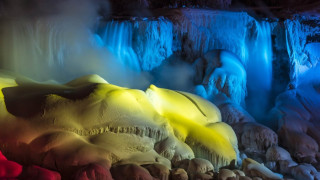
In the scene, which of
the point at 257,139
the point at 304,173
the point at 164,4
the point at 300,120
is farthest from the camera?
the point at 164,4

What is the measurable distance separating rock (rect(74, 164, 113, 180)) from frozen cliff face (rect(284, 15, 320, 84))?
6831 mm

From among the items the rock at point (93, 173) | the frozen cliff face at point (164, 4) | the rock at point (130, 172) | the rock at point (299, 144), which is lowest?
the rock at point (299, 144)

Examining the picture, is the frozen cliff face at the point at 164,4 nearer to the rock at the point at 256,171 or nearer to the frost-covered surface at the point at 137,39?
the frost-covered surface at the point at 137,39

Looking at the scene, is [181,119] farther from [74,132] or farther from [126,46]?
[126,46]

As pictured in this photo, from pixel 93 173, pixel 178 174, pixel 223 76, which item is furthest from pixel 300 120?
pixel 93 173

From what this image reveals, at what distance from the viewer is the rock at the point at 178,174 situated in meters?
4.39

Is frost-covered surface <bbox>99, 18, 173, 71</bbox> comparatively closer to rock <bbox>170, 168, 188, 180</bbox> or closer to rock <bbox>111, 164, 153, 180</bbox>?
rock <bbox>170, 168, 188, 180</bbox>

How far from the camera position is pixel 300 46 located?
30.6 feet

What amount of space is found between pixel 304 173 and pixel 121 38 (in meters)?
5.78

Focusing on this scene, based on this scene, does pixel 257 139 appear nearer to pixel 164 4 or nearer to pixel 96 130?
pixel 96 130

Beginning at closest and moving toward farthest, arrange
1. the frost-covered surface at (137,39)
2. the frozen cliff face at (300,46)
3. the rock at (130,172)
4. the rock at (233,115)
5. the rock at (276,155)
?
the rock at (130,172) < the rock at (276,155) < the rock at (233,115) < the frost-covered surface at (137,39) < the frozen cliff face at (300,46)

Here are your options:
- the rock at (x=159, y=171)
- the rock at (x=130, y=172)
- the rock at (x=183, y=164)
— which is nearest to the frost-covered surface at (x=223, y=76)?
the rock at (x=183, y=164)

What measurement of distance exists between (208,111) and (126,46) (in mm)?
3554

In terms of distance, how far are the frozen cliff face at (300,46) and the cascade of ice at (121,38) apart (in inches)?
170
